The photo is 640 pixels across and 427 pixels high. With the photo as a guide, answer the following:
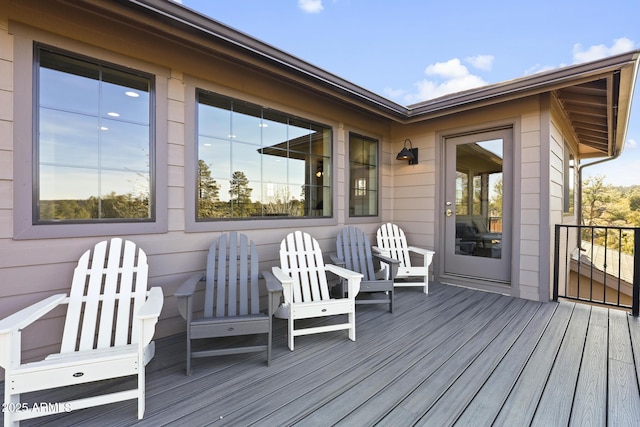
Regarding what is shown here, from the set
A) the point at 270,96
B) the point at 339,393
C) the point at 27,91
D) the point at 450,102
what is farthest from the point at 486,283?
the point at 27,91

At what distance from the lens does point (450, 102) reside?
3.65 m

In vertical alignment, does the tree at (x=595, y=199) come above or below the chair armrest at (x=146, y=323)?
above

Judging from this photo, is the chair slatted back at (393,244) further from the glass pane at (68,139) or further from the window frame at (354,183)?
the glass pane at (68,139)

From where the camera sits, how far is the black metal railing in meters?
2.92

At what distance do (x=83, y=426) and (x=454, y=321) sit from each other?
2.89 metres

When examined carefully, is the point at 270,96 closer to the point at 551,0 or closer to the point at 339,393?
the point at 339,393

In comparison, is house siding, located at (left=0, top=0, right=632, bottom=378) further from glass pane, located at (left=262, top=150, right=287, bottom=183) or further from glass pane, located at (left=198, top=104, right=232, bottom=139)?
glass pane, located at (left=262, top=150, right=287, bottom=183)

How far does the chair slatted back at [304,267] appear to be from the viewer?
2.62m

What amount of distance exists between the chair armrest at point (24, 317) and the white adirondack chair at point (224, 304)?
669 millimetres

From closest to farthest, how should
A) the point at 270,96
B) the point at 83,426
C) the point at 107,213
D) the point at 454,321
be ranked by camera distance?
the point at 83,426 < the point at 107,213 < the point at 454,321 < the point at 270,96

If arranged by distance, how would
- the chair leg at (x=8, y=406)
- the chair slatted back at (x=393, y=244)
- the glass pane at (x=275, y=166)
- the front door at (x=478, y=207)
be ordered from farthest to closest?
the chair slatted back at (x=393, y=244), the front door at (x=478, y=207), the glass pane at (x=275, y=166), the chair leg at (x=8, y=406)

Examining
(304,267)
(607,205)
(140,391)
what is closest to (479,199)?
(304,267)

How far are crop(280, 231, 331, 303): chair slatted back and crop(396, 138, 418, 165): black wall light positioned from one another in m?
2.34

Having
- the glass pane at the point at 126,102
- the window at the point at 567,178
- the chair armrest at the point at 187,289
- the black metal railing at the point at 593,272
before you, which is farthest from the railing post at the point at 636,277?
the glass pane at the point at 126,102
